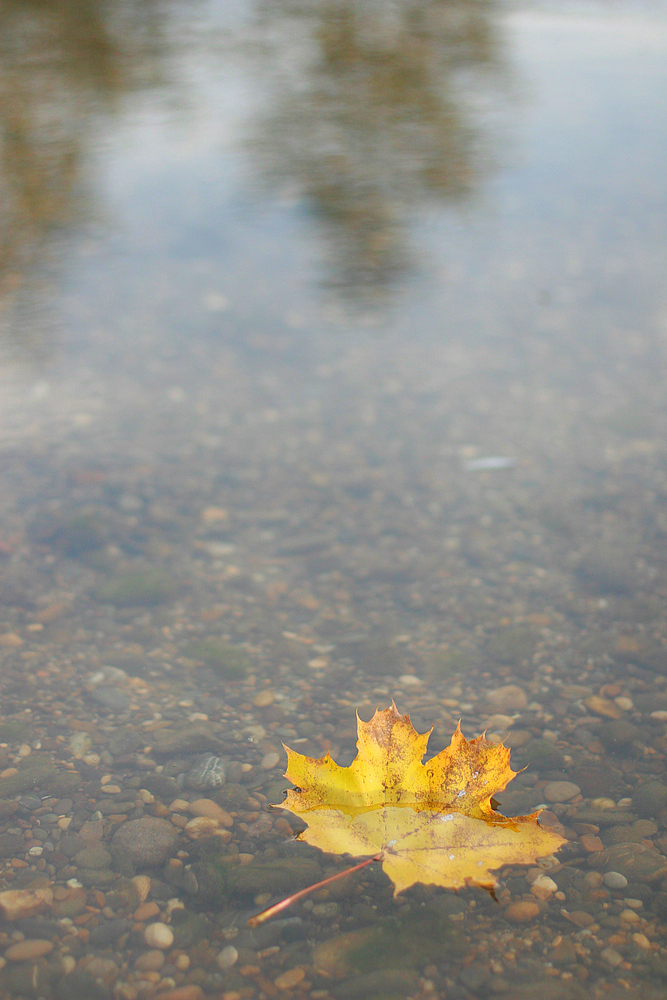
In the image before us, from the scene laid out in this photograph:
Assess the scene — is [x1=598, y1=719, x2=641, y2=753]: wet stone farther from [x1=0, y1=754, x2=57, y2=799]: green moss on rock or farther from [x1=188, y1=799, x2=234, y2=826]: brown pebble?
[x1=0, y1=754, x2=57, y2=799]: green moss on rock

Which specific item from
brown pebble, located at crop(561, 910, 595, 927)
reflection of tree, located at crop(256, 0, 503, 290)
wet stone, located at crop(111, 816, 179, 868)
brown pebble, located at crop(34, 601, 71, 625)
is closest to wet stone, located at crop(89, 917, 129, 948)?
wet stone, located at crop(111, 816, 179, 868)

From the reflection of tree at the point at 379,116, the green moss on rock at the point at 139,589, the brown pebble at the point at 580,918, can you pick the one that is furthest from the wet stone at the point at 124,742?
the reflection of tree at the point at 379,116

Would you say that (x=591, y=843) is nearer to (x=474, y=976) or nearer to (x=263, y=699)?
(x=474, y=976)

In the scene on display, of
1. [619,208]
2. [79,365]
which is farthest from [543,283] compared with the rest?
[79,365]

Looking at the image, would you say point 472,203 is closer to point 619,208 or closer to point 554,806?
point 619,208

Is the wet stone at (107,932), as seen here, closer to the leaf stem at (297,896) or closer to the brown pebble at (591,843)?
the leaf stem at (297,896)

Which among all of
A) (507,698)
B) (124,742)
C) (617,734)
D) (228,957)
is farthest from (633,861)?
(124,742)
